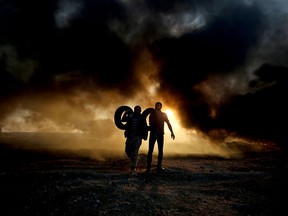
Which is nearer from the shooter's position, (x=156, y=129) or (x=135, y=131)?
(x=135, y=131)

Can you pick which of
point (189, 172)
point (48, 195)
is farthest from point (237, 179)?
point (48, 195)

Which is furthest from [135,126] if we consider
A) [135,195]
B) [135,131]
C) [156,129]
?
[135,195]

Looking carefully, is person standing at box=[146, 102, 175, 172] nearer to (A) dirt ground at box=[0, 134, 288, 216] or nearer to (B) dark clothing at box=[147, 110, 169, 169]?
(B) dark clothing at box=[147, 110, 169, 169]

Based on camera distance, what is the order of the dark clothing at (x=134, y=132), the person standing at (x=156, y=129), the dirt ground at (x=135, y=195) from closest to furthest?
the dirt ground at (x=135, y=195) → the dark clothing at (x=134, y=132) → the person standing at (x=156, y=129)

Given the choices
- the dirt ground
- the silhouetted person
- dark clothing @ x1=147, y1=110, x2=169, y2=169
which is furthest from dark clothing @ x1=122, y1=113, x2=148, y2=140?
the dirt ground

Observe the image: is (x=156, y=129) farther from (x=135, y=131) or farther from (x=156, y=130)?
(x=135, y=131)

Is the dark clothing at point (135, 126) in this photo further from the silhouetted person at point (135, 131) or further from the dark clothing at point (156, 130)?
the dark clothing at point (156, 130)

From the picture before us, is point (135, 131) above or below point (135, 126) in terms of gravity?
below

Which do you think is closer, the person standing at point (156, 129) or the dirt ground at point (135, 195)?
the dirt ground at point (135, 195)

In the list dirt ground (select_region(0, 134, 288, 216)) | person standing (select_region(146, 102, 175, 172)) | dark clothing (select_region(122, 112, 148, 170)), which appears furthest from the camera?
person standing (select_region(146, 102, 175, 172))

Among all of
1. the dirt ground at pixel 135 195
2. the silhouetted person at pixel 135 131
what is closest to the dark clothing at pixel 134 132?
the silhouetted person at pixel 135 131

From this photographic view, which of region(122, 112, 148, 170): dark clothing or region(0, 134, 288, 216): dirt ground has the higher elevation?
region(122, 112, 148, 170): dark clothing

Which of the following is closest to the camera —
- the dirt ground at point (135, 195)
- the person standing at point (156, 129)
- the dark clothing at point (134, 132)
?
the dirt ground at point (135, 195)

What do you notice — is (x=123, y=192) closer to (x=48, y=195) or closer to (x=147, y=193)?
(x=147, y=193)
